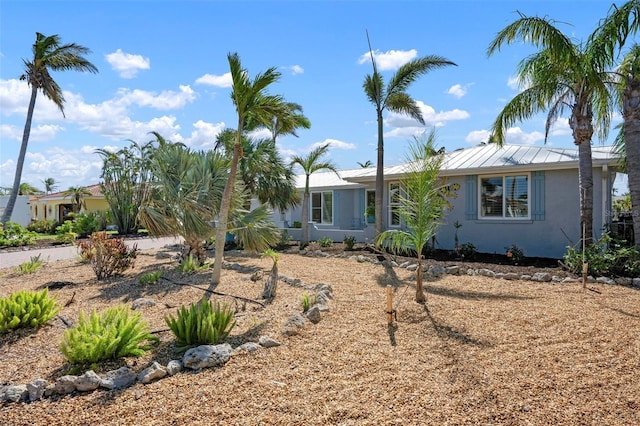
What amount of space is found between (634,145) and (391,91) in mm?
6801

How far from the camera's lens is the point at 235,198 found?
9156 millimetres

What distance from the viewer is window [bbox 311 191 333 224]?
20.1m

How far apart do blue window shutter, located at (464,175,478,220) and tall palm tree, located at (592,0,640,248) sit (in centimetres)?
415

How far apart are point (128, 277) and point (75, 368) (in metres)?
5.54

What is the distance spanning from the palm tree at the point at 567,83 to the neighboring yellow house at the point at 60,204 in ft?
96.7

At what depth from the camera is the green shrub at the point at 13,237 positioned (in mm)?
16719

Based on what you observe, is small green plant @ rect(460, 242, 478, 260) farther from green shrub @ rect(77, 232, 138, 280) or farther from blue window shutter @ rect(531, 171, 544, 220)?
green shrub @ rect(77, 232, 138, 280)

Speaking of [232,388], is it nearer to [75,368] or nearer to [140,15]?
[75,368]

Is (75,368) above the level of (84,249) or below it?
below

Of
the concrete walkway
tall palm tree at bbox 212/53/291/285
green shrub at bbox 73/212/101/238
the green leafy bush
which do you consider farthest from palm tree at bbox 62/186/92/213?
the green leafy bush

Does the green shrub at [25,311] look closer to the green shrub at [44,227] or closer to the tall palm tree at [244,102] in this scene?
the tall palm tree at [244,102]

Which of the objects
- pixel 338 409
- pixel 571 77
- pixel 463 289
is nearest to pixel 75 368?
pixel 338 409

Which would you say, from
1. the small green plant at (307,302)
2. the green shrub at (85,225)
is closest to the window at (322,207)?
the green shrub at (85,225)

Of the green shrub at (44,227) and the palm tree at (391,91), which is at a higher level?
the palm tree at (391,91)
